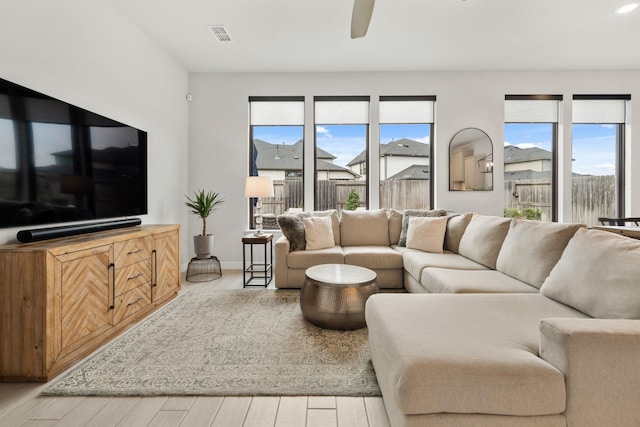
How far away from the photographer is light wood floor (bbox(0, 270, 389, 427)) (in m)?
1.47

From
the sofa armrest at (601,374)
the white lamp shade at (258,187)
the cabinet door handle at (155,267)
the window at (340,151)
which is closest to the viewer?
the sofa armrest at (601,374)

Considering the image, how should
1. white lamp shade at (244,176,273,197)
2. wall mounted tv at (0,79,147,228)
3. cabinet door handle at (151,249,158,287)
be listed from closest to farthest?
wall mounted tv at (0,79,147,228), cabinet door handle at (151,249,158,287), white lamp shade at (244,176,273,197)

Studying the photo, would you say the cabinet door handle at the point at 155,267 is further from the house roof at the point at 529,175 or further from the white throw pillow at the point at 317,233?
the house roof at the point at 529,175

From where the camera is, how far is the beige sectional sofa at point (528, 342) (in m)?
1.05

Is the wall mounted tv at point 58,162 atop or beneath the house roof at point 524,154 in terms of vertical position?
beneath

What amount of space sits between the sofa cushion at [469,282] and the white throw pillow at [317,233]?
1.31m

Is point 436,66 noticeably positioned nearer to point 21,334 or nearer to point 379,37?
point 379,37

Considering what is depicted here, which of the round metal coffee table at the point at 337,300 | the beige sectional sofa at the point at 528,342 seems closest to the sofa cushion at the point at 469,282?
the beige sectional sofa at the point at 528,342

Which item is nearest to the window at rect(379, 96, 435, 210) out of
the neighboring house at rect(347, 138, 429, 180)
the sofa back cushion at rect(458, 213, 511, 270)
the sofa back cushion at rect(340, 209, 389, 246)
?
the neighboring house at rect(347, 138, 429, 180)

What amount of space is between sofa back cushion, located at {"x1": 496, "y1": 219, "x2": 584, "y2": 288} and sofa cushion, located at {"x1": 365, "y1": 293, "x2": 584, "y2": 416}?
2.25 ft

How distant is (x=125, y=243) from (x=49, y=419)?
4.07ft

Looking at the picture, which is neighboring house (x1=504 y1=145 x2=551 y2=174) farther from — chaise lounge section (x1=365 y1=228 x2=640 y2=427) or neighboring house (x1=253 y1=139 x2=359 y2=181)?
chaise lounge section (x1=365 y1=228 x2=640 y2=427)

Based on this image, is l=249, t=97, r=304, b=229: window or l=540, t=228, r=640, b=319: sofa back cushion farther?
l=249, t=97, r=304, b=229: window

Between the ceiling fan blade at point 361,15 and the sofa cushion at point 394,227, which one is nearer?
the ceiling fan blade at point 361,15
